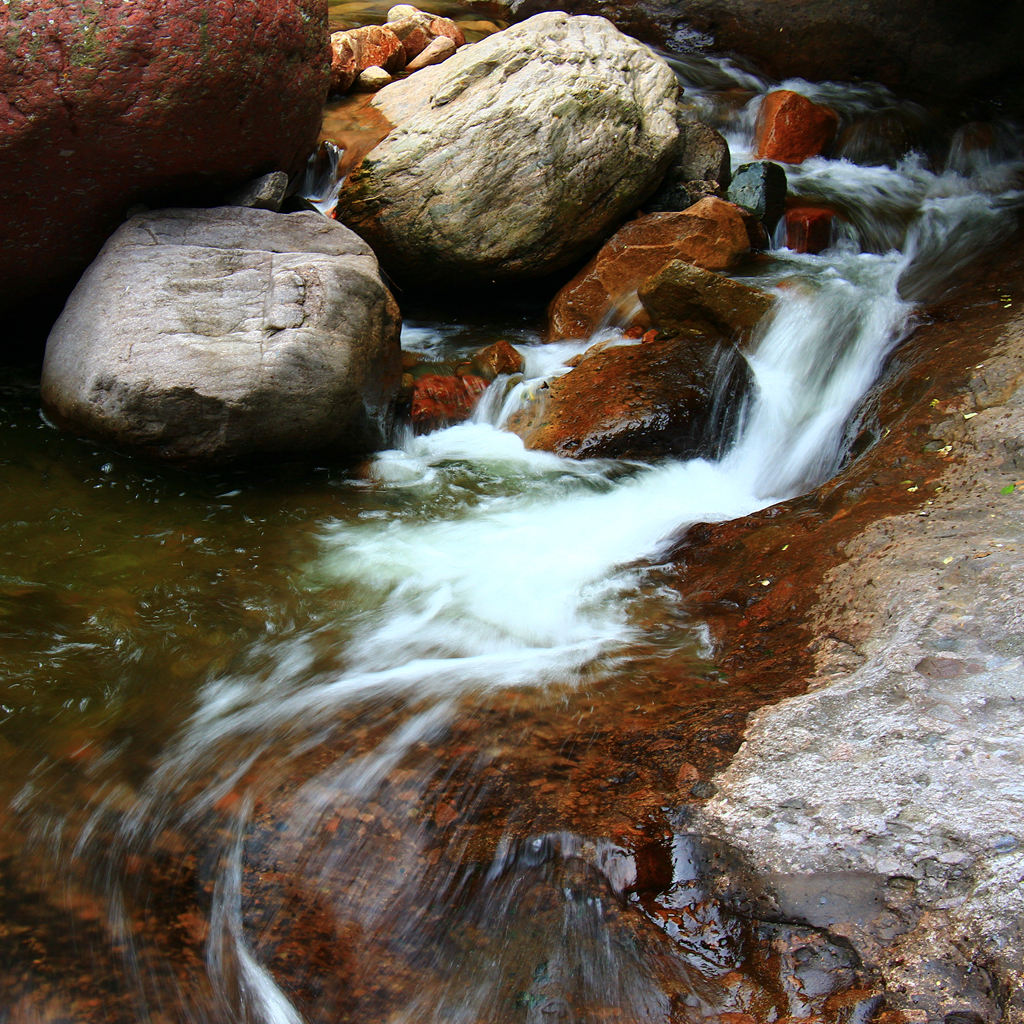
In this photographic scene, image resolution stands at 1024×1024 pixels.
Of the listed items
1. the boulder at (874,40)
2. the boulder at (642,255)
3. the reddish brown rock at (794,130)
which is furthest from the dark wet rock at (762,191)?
the boulder at (874,40)

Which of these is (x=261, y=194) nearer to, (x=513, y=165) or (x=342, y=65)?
(x=513, y=165)

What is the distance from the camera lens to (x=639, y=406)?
5645mm

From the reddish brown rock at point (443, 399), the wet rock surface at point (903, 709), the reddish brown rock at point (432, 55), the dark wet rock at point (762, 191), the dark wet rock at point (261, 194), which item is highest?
the reddish brown rock at point (432, 55)

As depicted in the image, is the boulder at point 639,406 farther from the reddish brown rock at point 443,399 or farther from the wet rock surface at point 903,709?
the wet rock surface at point 903,709

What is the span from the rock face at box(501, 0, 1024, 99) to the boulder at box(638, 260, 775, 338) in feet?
19.0

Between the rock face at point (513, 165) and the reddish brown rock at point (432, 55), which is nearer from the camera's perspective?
the rock face at point (513, 165)

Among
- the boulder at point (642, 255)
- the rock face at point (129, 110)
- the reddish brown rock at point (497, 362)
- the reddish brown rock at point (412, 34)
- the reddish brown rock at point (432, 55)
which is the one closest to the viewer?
the rock face at point (129, 110)

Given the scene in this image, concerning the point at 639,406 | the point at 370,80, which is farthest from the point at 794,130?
the point at 639,406

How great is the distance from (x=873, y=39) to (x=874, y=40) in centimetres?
2

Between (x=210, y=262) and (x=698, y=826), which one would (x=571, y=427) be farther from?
(x=698, y=826)

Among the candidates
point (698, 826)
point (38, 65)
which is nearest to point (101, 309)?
point (38, 65)

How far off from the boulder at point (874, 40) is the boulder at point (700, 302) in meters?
5.79

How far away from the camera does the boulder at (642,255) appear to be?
6914 millimetres

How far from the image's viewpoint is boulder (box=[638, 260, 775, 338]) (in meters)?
6.08
